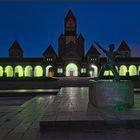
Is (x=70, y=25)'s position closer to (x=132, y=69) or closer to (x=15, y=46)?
(x=15, y=46)

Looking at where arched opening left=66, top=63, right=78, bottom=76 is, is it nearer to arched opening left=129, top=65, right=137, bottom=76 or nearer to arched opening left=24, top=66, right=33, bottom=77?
arched opening left=24, top=66, right=33, bottom=77

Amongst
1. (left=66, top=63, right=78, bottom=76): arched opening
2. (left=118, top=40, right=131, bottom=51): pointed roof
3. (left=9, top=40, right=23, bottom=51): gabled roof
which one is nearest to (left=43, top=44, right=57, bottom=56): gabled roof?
(left=66, top=63, right=78, bottom=76): arched opening

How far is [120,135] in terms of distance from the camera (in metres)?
7.54

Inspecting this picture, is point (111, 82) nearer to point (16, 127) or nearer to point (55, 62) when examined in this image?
point (16, 127)

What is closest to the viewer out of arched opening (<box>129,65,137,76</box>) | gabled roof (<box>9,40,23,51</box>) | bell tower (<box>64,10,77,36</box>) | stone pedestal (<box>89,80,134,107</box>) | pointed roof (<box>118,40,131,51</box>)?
stone pedestal (<box>89,80,134,107</box>)

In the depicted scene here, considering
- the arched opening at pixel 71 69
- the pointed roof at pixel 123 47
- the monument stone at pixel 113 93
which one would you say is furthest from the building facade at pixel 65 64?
the monument stone at pixel 113 93

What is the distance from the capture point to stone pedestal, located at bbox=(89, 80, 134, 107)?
10.6 meters

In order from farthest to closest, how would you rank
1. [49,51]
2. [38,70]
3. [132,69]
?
[49,51] → [132,69] → [38,70]

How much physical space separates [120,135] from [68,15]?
76929mm

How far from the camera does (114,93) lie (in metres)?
10.6

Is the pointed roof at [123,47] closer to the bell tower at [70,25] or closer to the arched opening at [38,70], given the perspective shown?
the bell tower at [70,25]

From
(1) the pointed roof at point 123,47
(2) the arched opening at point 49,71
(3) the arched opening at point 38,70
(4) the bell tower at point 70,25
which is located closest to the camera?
(2) the arched opening at point 49,71

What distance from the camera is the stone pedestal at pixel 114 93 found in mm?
10648

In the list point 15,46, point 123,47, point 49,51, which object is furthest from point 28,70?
point 123,47
